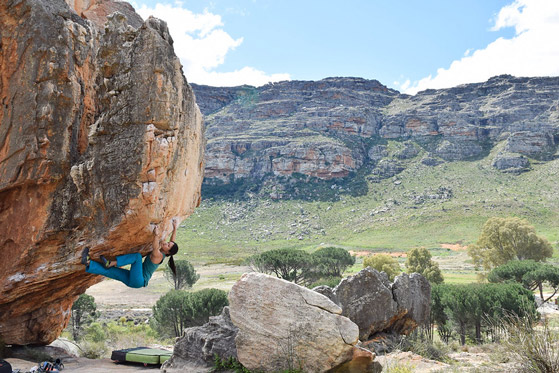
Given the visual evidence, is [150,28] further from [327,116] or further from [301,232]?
[327,116]

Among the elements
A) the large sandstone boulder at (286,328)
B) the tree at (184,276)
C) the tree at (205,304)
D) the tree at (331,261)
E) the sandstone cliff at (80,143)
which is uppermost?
the sandstone cliff at (80,143)

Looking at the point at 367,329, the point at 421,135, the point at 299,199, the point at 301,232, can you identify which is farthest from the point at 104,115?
the point at 421,135

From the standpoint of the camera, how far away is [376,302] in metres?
12.4

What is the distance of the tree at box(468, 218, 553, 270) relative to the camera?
39438 millimetres

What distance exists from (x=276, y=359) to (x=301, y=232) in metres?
86.7

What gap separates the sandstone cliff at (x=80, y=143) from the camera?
7.21 metres

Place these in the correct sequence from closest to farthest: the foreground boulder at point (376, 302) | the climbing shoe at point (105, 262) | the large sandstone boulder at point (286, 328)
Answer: the large sandstone boulder at point (286, 328) → the climbing shoe at point (105, 262) → the foreground boulder at point (376, 302)

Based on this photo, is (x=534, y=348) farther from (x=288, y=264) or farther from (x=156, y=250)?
(x=288, y=264)

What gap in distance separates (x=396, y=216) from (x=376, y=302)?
80479 mm

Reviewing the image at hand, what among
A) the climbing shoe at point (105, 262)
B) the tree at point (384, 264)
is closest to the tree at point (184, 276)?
the tree at point (384, 264)

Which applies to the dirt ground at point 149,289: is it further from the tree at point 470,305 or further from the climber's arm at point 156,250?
the climber's arm at point 156,250

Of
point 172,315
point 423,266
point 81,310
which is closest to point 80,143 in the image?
point 172,315

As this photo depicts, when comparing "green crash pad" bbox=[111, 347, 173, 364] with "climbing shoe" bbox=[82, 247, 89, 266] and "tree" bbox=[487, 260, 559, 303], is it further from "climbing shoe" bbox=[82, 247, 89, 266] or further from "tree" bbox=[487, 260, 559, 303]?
"tree" bbox=[487, 260, 559, 303]

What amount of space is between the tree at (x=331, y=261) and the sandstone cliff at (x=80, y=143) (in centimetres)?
3273
